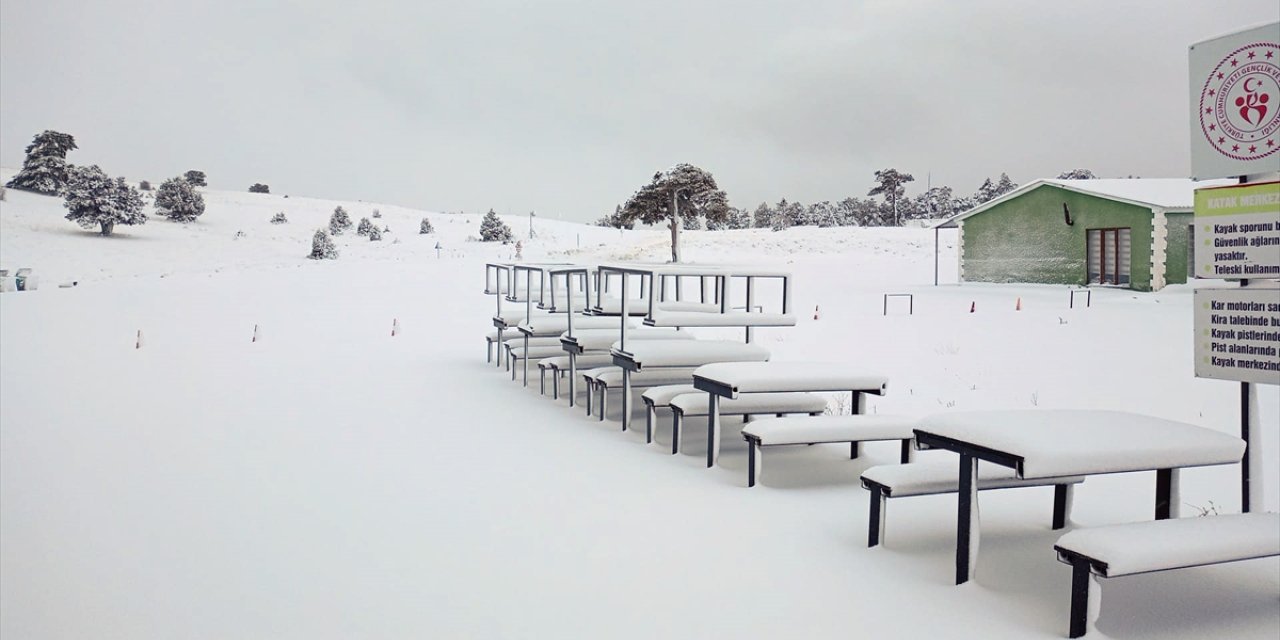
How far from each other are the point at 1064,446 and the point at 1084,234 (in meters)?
25.0

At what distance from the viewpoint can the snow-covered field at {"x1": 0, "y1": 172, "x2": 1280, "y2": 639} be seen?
381cm

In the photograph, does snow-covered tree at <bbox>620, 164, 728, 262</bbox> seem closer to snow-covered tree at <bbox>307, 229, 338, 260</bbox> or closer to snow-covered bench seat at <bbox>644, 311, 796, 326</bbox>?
snow-covered tree at <bbox>307, 229, 338, 260</bbox>

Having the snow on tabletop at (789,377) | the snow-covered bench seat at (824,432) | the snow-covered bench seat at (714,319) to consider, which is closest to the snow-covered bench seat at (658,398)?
the snow-covered bench seat at (714,319)

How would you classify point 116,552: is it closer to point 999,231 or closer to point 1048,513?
point 1048,513

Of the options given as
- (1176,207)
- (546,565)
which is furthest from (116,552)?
(1176,207)

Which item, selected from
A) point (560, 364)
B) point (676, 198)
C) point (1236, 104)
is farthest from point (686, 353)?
Result: point (676, 198)

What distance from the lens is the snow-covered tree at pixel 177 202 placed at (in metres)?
54.9

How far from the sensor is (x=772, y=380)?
19.5ft

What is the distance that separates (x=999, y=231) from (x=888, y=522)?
1028 inches

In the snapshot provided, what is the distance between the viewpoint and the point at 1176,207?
2331 cm

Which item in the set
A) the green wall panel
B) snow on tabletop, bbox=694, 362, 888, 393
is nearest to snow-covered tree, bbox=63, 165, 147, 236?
the green wall panel

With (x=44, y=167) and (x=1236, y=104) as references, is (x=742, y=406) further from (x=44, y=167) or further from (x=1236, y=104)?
(x=44, y=167)

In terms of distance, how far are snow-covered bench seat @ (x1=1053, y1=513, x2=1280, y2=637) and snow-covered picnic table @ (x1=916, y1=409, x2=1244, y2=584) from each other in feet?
0.96

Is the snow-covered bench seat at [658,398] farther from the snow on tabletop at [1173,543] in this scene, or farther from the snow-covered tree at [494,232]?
the snow-covered tree at [494,232]
